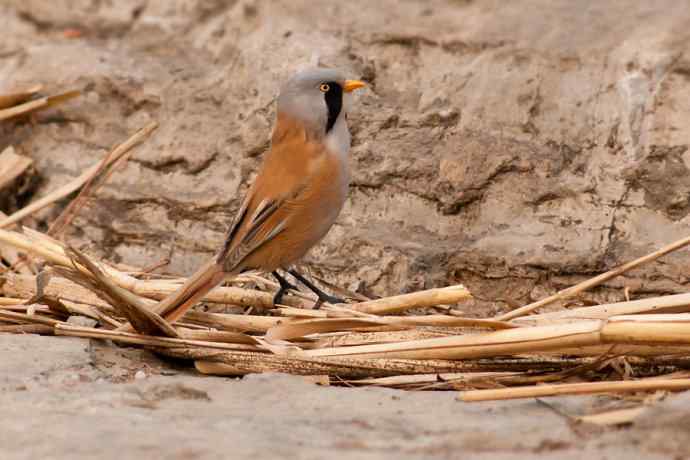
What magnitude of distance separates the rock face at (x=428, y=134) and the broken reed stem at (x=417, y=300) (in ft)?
1.98

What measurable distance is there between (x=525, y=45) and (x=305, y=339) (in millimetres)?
1850

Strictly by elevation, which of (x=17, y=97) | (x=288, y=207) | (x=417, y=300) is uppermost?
(x=17, y=97)

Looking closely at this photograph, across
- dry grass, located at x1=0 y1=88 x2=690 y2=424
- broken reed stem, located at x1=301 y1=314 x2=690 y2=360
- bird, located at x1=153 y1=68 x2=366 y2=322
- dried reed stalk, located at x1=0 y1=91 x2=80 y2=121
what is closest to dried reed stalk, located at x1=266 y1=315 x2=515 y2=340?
dry grass, located at x1=0 y1=88 x2=690 y2=424

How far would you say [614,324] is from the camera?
3041 mm

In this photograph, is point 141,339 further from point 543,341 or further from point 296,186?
point 543,341

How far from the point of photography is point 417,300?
3.76m

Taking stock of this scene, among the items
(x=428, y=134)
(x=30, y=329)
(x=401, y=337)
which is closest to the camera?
(x=401, y=337)

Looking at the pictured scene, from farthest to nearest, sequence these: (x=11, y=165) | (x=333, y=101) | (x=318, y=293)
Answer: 1. (x=11, y=165)
2. (x=333, y=101)
3. (x=318, y=293)

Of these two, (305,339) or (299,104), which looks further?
(299,104)

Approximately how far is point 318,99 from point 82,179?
1.27m

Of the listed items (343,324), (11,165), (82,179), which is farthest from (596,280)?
(11,165)

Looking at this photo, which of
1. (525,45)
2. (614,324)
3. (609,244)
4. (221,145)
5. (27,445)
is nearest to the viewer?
(27,445)

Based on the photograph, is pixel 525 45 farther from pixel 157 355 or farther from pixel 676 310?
pixel 157 355

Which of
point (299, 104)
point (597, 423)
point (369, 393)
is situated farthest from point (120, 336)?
point (597, 423)
